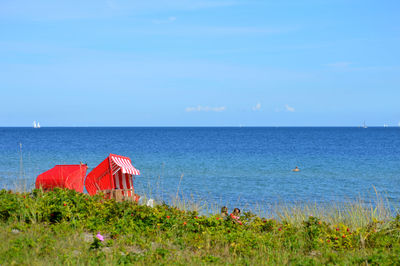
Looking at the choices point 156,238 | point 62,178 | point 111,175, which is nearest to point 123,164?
point 111,175

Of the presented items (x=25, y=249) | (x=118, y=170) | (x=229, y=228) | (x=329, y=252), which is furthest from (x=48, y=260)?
(x=118, y=170)

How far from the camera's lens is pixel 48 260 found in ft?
19.1

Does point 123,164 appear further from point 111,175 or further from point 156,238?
point 156,238

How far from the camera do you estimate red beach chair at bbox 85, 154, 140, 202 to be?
35.2 feet

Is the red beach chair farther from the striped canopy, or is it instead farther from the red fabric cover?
the red fabric cover

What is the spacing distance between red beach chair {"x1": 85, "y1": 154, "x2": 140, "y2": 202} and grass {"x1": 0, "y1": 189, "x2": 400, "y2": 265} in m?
1.72

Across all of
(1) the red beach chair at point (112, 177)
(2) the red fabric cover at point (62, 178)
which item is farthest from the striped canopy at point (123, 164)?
(2) the red fabric cover at point (62, 178)

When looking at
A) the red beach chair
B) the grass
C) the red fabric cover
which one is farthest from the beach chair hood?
the grass

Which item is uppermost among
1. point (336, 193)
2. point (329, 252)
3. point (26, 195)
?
point (26, 195)

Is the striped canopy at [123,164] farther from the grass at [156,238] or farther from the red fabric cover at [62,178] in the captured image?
the grass at [156,238]

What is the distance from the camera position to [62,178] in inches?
428

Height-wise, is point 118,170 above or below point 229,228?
above

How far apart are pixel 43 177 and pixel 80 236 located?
4481 mm

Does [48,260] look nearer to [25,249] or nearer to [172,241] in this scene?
[25,249]
